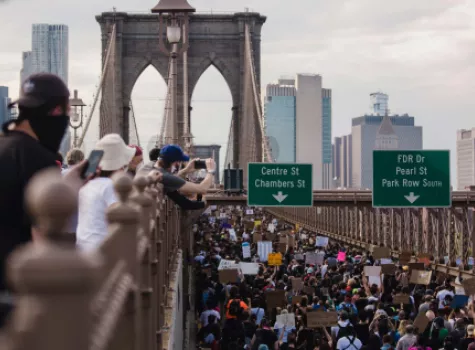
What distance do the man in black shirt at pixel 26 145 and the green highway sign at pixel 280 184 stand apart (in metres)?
20.8

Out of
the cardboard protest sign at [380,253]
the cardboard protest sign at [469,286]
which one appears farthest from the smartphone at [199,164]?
the cardboard protest sign at [380,253]

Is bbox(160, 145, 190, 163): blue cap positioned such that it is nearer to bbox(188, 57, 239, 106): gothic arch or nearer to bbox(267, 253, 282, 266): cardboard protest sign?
bbox(267, 253, 282, 266): cardboard protest sign

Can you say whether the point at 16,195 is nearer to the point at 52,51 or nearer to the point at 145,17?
the point at 145,17

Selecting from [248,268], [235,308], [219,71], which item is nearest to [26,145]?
[235,308]

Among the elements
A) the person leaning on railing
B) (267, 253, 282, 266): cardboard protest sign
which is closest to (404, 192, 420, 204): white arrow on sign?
(267, 253, 282, 266): cardboard protest sign

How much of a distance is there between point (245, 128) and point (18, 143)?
64041 mm

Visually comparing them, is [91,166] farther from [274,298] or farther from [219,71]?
[219,71]

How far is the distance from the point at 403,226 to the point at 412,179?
1702cm

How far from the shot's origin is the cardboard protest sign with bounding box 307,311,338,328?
496 inches

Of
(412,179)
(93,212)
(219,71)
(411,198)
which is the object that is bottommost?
(93,212)

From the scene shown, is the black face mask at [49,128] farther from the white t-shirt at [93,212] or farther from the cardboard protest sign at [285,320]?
the cardboard protest sign at [285,320]

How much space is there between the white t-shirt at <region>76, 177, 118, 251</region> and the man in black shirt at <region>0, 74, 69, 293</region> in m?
1.22

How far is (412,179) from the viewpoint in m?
23.3

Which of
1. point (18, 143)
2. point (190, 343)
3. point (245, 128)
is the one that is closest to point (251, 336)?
point (190, 343)
